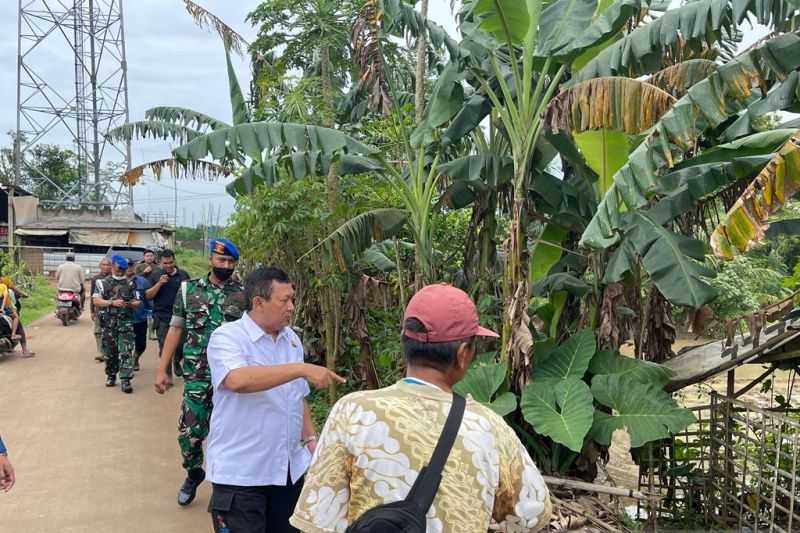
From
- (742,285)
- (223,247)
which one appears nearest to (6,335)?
(223,247)

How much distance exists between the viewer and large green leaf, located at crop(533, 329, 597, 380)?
523 cm

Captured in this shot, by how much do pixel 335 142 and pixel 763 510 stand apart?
449 centimetres

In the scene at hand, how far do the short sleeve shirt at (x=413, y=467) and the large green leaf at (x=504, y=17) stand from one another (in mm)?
3801

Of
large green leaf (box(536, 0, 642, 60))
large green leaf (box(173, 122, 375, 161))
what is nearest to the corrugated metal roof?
large green leaf (box(173, 122, 375, 161))

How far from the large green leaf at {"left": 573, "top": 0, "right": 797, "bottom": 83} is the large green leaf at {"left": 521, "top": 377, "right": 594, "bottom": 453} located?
2.24 m

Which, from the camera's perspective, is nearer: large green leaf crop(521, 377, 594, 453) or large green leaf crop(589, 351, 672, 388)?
large green leaf crop(521, 377, 594, 453)

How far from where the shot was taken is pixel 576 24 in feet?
17.0

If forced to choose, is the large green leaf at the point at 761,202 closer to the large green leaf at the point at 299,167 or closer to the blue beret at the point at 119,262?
the large green leaf at the point at 299,167

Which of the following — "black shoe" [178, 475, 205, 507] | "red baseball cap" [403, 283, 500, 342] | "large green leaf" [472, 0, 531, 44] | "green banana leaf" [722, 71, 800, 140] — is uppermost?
"large green leaf" [472, 0, 531, 44]

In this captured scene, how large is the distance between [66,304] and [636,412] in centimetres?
1398

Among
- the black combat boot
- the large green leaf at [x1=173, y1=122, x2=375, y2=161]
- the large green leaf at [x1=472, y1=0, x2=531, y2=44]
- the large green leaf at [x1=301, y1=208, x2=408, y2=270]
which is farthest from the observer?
the large green leaf at [x1=301, y1=208, x2=408, y2=270]

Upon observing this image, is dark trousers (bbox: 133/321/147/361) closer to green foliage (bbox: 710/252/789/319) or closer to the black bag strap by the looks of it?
the black bag strap

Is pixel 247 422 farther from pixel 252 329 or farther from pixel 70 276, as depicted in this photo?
pixel 70 276

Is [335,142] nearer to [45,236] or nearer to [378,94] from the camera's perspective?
[378,94]
